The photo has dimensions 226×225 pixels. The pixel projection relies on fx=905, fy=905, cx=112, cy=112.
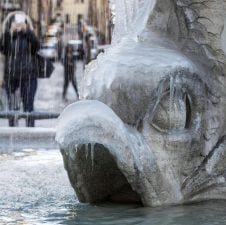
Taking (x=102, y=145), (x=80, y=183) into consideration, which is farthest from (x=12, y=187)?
(x=102, y=145)

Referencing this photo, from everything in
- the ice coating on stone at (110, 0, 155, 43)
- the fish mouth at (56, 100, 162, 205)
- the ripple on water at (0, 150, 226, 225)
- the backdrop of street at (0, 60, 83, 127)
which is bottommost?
the backdrop of street at (0, 60, 83, 127)

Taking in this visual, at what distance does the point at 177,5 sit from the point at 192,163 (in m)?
0.87

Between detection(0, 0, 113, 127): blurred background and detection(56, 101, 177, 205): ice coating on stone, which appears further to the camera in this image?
detection(0, 0, 113, 127): blurred background

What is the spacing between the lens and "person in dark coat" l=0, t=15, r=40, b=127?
1172cm

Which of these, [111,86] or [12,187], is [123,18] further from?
[12,187]

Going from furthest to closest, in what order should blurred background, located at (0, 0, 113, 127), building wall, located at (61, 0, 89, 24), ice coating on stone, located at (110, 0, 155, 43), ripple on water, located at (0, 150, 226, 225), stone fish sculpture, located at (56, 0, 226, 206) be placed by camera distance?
building wall, located at (61, 0, 89, 24)
blurred background, located at (0, 0, 113, 127)
ice coating on stone, located at (110, 0, 155, 43)
stone fish sculpture, located at (56, 0, 226, 206)
ripple on water, located at (0, 150, 226, 225)

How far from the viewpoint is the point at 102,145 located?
14.1 feet

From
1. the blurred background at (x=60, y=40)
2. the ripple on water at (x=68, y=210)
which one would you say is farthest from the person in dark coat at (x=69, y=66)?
the ripple on water at (x=68, y=210)

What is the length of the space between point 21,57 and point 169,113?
23.8ft

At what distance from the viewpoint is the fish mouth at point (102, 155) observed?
4.29 metres

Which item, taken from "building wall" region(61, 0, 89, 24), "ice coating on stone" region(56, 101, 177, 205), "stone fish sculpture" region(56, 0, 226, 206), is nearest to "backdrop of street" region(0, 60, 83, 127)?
"stone fish sculpture" region(56, 0, 226, 206)

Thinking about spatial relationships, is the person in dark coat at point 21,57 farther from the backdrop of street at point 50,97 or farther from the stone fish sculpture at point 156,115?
the stone fish sculpture at point 156,115

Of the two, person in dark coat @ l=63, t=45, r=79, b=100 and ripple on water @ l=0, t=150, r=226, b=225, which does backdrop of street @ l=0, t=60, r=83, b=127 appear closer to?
person in dark coat @ l=63, t=45, r=79, b=100

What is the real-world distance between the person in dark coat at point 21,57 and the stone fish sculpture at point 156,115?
6749 mm
